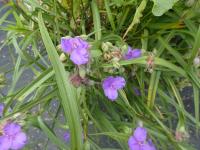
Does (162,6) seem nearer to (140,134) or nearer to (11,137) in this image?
(140,134)

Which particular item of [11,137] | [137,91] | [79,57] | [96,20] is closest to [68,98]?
[79,57]

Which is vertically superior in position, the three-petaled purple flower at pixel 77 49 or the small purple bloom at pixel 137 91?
the three-petaled purple flower at pixel 77 49

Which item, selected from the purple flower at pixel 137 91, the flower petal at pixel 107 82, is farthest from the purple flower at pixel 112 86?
the purple flower at pixel 137 91

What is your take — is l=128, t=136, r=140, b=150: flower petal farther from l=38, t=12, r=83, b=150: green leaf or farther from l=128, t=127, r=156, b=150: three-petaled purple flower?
l=38, t=12, r=83, b=150: green leaf

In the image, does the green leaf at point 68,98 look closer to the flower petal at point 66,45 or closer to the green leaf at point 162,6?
the flower petal at point 66,45

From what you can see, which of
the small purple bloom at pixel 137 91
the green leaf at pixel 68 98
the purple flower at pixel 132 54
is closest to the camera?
the green leaf at pixel 68 98

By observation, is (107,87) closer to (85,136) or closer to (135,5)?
(85,136)
